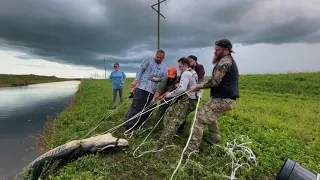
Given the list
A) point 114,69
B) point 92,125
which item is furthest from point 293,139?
point 114,69

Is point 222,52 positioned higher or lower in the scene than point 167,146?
higher

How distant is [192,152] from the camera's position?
15.7 feet

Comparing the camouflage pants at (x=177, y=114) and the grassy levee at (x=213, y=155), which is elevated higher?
the camouflage pants at (x=177, y=114)

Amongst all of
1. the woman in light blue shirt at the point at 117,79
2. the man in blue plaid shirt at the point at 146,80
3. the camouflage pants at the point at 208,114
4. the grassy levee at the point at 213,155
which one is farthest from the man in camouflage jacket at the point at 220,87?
the woman in light blue shirt at the point at 117,79

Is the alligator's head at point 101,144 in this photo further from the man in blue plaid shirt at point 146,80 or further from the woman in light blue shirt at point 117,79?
the woman in light blue shirt at point 117,79

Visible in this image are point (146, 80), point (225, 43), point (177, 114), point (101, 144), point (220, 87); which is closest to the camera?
point (225, 43)

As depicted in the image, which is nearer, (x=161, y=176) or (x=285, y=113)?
(x=161, y=176)

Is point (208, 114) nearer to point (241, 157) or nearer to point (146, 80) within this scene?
point (241, 157)

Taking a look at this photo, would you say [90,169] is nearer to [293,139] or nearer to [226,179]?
[226,179]

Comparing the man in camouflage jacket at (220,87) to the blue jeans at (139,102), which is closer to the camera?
the man in camouflage jacket at (220,87)

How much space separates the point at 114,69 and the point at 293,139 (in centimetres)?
675

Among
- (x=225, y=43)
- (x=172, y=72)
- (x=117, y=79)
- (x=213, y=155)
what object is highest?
(x=225, y=43)

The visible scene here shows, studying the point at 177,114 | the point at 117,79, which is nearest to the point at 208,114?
the point at 177,114

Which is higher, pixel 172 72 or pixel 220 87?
pixel 172 72
